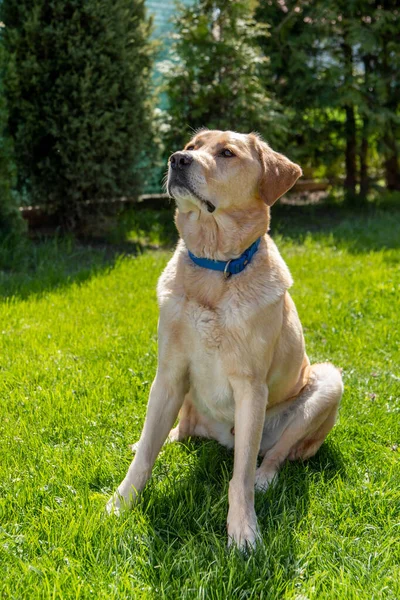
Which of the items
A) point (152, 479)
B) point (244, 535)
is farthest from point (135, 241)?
point (244, 535)

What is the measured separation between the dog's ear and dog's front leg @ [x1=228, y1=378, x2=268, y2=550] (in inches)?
32.7

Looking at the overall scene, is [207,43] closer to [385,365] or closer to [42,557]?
[385,365]

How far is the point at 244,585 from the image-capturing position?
210 cm

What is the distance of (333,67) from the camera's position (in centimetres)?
902

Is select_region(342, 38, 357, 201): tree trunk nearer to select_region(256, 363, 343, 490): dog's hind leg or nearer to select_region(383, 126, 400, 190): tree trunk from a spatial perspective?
select_region(383, 126, 400, 190): tree trunk

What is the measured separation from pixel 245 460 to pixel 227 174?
120 cm

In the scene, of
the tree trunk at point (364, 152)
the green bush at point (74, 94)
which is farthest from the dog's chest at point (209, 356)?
the tree trunk at point (364, 152)

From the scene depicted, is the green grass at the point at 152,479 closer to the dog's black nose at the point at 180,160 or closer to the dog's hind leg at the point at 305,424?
the dog's hind leg at the point at 305,424

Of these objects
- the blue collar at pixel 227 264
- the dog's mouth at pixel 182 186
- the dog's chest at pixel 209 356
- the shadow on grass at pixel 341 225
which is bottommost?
the shadow on grass at pixel 341 225

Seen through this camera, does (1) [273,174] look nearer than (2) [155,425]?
No

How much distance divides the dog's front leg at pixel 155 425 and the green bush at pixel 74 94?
4.17 m

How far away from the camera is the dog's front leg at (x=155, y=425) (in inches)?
103

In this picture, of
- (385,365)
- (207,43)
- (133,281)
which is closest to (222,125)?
(207,43)

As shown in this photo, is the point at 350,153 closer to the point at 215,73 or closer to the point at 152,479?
the point at 215,73
